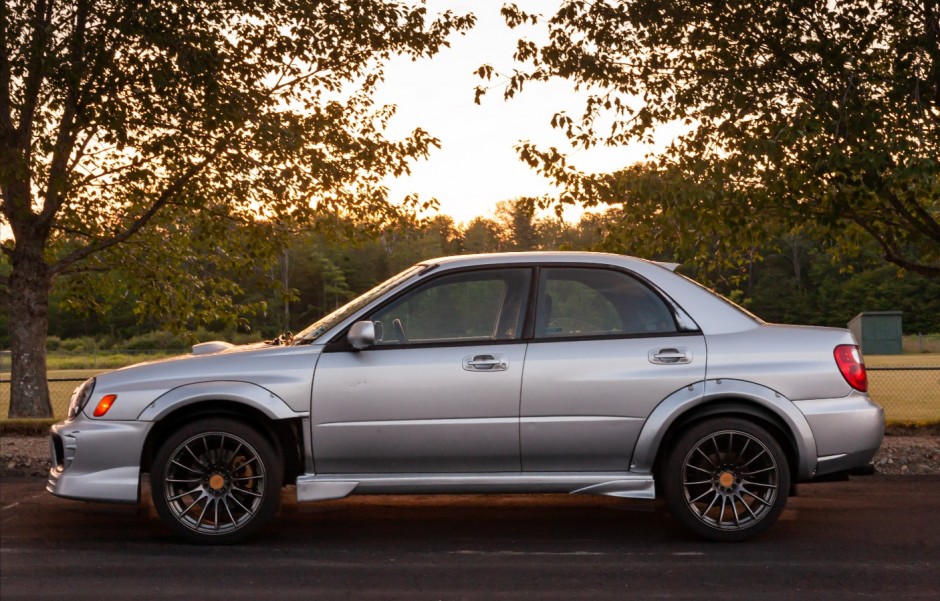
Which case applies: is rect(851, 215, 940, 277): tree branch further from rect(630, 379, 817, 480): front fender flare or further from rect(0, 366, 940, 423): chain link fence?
rect(630, 379, 817, 480): front fender flare

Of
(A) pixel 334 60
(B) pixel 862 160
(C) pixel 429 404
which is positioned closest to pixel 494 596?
(C) pixel 429 404

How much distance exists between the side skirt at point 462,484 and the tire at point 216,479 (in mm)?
243

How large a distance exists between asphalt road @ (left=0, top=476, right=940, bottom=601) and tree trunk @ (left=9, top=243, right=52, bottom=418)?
861 cm

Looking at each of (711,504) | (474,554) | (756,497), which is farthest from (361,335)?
(756,497)

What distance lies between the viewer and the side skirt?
702 centimetres

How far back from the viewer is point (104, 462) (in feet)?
23.2

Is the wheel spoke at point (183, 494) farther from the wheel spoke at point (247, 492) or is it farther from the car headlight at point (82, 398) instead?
the car headlight at point (82, 398)

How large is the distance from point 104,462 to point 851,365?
461 cm

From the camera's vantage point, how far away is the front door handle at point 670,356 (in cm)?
719

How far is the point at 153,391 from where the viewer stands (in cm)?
710

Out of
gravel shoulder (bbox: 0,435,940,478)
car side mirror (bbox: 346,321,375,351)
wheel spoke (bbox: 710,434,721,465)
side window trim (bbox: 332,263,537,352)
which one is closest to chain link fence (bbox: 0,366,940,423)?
gravel shoulder (bbox: 0,435,940,478)

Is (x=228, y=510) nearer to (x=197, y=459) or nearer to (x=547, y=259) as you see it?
(x=197, y=459)

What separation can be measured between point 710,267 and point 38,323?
32.5 feet

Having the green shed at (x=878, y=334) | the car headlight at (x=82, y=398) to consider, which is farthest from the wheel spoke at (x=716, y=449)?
the green shed at (x=878, y=334)
